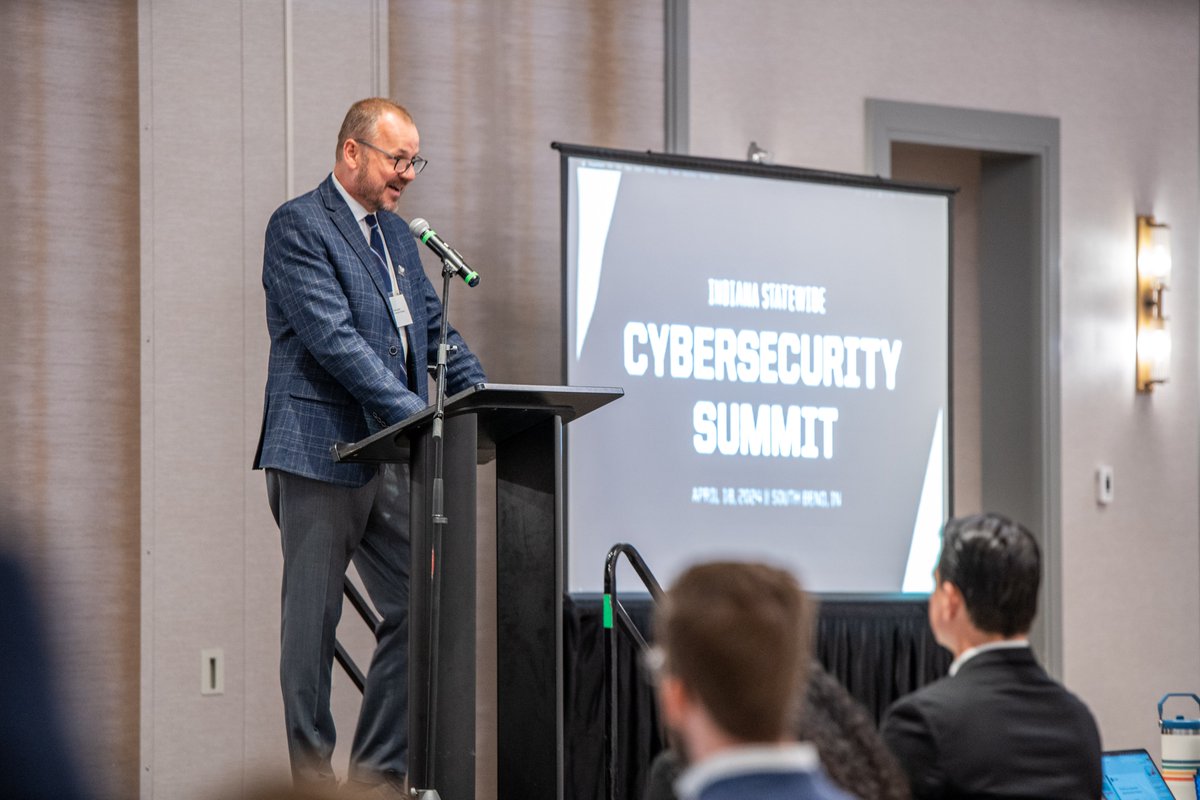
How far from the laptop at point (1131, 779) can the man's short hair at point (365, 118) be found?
2.27 meters

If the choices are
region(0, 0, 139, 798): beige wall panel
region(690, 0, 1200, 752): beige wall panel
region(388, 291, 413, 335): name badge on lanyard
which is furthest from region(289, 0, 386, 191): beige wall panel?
region(690, 0, 1200, 752): beige wall panel

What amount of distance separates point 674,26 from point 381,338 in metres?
2.10

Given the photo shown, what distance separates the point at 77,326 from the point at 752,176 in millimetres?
2179

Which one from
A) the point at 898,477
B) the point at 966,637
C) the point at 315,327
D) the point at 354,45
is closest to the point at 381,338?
the point at 315,327

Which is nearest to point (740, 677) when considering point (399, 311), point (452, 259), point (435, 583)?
point (435, 583)

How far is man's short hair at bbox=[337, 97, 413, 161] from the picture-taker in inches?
141

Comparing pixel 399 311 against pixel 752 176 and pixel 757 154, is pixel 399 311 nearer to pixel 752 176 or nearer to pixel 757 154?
pixel 752 176

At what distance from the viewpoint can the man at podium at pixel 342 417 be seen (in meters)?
3.26

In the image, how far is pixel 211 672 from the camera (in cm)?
431

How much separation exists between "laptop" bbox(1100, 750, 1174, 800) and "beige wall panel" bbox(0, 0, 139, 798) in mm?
2679

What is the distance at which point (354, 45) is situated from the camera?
4.57 metres

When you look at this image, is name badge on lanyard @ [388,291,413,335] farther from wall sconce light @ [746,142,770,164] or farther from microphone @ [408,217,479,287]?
wall sconce light @ [746,142,770,164]

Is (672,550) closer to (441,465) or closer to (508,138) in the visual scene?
(508,138)

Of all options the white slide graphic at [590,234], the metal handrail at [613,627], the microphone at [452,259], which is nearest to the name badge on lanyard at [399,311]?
the microphone at [452,259]
